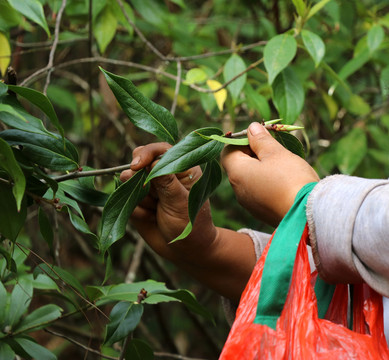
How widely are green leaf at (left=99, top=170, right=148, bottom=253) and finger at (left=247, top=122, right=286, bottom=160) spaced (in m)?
0.17

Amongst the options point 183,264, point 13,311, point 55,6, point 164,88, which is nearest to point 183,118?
point 164,88

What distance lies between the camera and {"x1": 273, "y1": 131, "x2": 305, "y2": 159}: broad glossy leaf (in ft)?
2.80

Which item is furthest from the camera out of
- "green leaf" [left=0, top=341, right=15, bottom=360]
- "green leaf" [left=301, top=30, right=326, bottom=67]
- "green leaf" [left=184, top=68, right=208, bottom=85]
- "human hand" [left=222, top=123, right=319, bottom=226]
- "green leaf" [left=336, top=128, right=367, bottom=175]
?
"green leaf" [left=336, top=128, right=367, bottom=175]

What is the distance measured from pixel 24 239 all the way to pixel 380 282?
99cm

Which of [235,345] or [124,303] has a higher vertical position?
[235,345]

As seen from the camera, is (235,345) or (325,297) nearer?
(235,345)

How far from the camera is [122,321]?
93cm

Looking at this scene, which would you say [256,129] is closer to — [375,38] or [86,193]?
[86,193]

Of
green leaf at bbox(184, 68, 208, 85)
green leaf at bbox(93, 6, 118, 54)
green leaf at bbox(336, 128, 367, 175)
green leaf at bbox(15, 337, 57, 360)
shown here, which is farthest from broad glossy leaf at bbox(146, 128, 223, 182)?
green leaf at bbox(336, 128, 367, 175)

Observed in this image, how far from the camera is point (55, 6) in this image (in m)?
1.44

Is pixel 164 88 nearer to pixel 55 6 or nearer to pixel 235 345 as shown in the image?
pixel 55 6

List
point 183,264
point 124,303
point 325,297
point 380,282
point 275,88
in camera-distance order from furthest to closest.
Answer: point 275,88 < point 183,264 < point 124,303 < point 325,297 < point 380,282

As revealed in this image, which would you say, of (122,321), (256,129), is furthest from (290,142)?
(122,321)

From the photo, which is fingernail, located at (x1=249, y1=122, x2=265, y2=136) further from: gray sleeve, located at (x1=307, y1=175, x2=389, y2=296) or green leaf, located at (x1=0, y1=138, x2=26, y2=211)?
green leaf, located at (x1=0, y1=138, x2=26, y2=211)
